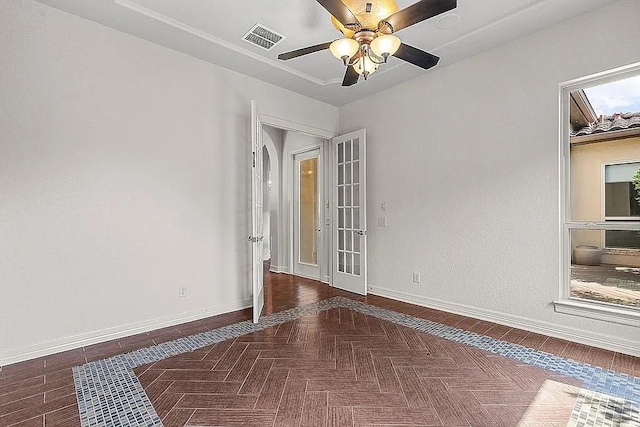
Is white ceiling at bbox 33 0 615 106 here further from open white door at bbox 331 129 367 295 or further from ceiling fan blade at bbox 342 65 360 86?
open white door at bbox 331 129 367 295

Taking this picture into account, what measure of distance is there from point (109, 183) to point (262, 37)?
6.88 feet

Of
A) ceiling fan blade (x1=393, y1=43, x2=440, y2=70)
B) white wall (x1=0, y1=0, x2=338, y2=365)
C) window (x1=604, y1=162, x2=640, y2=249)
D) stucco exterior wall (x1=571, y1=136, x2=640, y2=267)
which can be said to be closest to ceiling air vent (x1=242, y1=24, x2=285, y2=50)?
white wall (x1=0, y1=0, x2=338, y2=365)

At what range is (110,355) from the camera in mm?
2834

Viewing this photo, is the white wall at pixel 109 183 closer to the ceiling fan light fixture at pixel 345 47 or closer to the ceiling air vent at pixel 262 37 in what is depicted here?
the ceiling air vent at pixel 262 37

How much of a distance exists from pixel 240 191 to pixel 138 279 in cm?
154

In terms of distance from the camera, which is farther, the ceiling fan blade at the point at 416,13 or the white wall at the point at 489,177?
the white wall at the point at 489,177

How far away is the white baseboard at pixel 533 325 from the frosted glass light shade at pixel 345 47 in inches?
120

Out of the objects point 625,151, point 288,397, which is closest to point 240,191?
point 288,397

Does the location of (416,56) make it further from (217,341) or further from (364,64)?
(217,341)

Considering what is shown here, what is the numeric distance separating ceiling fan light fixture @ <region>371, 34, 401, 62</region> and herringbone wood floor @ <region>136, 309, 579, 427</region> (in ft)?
7.60

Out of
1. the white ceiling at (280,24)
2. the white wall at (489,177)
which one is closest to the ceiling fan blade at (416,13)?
the white ceiling at (280,24)

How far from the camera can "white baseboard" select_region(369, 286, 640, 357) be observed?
2832 mm

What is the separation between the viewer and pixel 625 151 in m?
2.94

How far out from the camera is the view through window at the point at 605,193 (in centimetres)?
289
